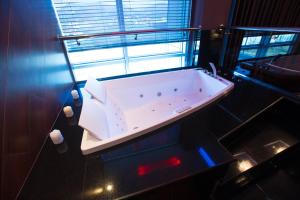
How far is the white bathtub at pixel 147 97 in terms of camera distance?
1.46 m

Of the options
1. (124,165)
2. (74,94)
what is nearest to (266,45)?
(124,165)

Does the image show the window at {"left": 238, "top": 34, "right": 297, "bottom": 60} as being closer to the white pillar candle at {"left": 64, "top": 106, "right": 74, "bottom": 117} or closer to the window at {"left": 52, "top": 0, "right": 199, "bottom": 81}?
the window at {"left": 52, "top": 0, "right": 199, "bottom": 81}

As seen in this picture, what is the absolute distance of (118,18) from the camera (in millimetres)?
2281

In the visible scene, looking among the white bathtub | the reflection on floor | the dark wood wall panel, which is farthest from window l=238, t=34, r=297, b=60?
the dark wood wall panel

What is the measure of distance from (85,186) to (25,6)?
1466mm

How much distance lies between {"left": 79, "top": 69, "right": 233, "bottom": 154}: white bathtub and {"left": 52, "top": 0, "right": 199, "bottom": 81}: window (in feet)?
2.10

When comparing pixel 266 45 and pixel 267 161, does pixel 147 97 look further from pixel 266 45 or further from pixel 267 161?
pixel 266 45

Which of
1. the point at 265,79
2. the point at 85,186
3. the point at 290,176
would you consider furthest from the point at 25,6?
the point at 290,176

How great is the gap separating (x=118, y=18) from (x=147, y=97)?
1351 mm

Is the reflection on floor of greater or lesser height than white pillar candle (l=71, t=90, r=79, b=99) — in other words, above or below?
below

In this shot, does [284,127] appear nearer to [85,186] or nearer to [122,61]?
[85,186]

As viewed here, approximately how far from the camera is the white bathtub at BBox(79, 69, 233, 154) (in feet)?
4.78

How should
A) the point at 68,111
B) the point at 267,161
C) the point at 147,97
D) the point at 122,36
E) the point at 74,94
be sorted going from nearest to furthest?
the point at 267,161
the point at 68,111
the point at 74,94
the point at 147,97
the point at 122,36

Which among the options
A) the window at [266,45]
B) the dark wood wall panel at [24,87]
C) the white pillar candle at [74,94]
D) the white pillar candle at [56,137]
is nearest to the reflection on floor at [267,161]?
the window at [266,45]
